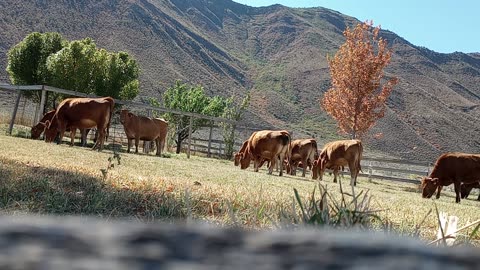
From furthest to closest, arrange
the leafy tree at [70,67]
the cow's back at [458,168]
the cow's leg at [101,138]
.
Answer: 1. the leafy tree at [70,67]
2. the cow's leg at [101,138]
3. the cow's back at [458,168]

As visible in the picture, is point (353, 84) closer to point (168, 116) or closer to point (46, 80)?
point (168, 116)

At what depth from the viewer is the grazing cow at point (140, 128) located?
20906 millimetres

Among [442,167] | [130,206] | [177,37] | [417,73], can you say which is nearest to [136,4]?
[177,37]

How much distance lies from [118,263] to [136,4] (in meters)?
108

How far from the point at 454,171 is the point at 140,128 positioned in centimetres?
1151

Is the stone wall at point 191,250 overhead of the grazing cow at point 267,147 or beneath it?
overhead

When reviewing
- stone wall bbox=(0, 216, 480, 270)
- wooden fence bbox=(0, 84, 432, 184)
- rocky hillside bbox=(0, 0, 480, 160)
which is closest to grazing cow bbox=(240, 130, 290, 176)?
wooden fence bbox=(0, 84, 432, 184)

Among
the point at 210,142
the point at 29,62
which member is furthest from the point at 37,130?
the point at 210,142

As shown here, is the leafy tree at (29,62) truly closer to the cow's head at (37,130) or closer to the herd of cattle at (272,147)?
the herd of cattle at (272,147)

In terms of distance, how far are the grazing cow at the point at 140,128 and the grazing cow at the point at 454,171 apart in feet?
32.2

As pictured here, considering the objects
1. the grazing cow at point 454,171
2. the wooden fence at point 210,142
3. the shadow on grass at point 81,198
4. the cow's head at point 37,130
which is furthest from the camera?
the wooden fence at point 210,142

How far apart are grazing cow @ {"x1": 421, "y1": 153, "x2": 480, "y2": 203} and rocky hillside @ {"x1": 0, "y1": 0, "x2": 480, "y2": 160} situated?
1704 inches

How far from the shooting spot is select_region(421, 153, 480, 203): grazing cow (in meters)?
15.1

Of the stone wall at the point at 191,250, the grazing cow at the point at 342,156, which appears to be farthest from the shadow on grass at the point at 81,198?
the grazing cow at the point at 342,156
